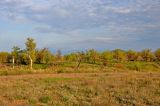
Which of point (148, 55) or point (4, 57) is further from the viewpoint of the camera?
point (148, 55)

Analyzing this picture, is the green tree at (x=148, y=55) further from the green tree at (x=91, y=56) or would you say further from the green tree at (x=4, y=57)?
the green tree at (x=4, y=57)

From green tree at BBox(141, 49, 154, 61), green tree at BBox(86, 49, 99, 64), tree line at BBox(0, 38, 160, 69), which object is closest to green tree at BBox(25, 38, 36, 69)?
tree line at BBox(0, 38, 160, 69)

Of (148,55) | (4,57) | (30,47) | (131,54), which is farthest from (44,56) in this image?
(131,54)

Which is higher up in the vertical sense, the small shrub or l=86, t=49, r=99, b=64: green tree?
l=86, t=49, r=99, b=64: green tree

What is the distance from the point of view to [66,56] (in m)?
88.6

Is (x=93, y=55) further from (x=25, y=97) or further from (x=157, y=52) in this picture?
(x=25, y=97)

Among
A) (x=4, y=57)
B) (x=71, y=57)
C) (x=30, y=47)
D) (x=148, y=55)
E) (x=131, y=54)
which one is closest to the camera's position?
(x=30, y=47)

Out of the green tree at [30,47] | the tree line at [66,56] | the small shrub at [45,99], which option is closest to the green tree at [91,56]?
the tree line at [66,56]

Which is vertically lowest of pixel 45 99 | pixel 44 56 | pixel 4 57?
pixel 45 99

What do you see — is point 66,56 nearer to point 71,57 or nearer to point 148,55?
point 71,57

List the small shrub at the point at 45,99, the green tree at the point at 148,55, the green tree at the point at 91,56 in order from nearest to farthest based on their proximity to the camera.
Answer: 1. the small shrub at the point at 45,99
2. the green tree at the point at 91,56
3. the green tree at the point at 148,55

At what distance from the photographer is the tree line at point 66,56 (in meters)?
Result: 60.3

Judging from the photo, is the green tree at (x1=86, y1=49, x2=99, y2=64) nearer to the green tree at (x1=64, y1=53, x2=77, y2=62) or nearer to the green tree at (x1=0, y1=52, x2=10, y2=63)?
the green tree at (x1=64, y1=53, x2=77, y2=62)

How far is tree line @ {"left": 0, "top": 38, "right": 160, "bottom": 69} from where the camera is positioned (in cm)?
6030
